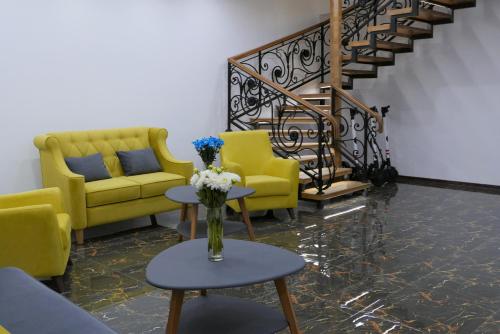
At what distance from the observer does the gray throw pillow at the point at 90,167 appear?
5.51 meters

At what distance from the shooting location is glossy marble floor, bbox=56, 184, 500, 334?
135 inches

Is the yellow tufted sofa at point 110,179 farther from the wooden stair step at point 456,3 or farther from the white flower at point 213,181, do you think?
the wooden stair step at point 456,3

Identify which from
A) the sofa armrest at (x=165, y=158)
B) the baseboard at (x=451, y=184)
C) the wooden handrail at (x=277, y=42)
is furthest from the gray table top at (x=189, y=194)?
the baseboard at (x=451, y=184)

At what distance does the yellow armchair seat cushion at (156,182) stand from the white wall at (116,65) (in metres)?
1.10

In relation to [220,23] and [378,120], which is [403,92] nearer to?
[378,120]

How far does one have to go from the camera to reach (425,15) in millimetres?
7312

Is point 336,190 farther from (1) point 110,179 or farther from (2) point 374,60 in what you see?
(1) point 110,179

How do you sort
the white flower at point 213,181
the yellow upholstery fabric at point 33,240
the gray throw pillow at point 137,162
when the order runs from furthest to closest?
the gray throw pillow at point 137,162 < the yellow upholstery fabric at point 33,240 < the white flower at point 213,181

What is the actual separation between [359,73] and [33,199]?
564 cm

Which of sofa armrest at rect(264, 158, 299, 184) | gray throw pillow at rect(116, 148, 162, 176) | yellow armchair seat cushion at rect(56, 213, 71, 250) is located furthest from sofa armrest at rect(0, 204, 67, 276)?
sofa armrest at rect(264, 158, 299, 184)

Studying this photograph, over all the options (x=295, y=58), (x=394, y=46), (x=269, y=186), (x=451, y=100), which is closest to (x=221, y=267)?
(x=269, y=186)

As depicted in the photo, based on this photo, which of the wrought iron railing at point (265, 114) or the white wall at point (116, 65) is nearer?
the white wall at point (116, 65)

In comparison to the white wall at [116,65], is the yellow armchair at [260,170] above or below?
below

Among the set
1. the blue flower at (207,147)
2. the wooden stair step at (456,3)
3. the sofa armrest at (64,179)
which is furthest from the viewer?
the wooden stair step at (456,3)
